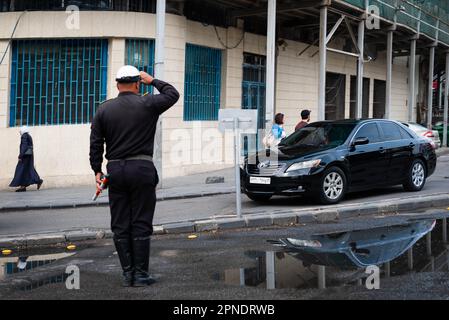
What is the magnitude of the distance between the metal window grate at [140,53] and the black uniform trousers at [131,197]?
909cm

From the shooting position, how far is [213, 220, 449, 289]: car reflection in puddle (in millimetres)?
5609

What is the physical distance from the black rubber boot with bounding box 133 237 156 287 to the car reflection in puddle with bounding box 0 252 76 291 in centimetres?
90

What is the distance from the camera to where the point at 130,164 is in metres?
5.37

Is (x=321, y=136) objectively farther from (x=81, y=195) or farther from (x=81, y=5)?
(x=81, y=5)

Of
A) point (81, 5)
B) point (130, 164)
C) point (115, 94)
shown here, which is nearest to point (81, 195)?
point (115, 94)

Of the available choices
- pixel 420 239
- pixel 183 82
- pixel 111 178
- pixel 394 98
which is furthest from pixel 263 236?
pixel 394 98

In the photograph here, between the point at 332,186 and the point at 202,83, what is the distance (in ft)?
22.9

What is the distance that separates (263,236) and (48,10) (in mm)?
8989

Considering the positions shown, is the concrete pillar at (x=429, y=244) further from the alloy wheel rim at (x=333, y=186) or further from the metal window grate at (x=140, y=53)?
the metal window grate at (x=140, y=53)

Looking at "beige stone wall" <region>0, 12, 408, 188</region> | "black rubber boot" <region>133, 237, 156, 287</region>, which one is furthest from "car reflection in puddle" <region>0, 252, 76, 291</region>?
"beige stone wall" <region>0, 12, 408, 188</region>

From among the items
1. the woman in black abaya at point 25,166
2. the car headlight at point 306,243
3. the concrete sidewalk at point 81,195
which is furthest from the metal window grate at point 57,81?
the car headlight at point 306,243

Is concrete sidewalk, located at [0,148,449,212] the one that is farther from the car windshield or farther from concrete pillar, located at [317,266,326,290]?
concrete pillar, located at [317,266,326,290]

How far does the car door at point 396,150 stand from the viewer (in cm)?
1109
